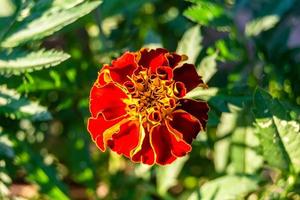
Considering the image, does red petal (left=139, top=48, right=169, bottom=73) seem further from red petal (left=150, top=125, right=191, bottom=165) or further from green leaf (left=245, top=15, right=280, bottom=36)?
green leaf (left=245, top=15, right=280, bottom=36)

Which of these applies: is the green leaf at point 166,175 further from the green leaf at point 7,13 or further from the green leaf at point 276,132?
the green leaf at point 7,13

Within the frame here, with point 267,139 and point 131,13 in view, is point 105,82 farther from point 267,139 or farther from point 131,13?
point 131,13

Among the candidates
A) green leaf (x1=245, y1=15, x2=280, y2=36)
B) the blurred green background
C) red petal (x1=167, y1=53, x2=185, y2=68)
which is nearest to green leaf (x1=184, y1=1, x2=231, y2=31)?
the blurred green background

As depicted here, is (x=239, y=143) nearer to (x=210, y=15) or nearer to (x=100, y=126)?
(x=210, y=15)

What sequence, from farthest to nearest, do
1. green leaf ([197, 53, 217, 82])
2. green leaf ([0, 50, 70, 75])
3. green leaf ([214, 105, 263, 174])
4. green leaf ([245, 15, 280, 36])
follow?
green leaf ([245, 15, 280, 36]) < green leaf ([214, 105, 263, 174]) < green leaf ([197, 53, 217, 82]) < green leaf ([0, 50, 70, 75])

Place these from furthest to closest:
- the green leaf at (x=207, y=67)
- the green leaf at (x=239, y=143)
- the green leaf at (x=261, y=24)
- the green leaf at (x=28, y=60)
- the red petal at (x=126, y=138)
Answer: the green leaf at (x=261, y=24), the green leaf at (x=239, y=143), the green leaf at (x=207, y=67), the green leaf at (x=28, y=60), the red petal at (x=126, y=138)

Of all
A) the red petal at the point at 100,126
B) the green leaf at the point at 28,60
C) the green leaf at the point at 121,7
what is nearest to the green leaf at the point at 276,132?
the red petal at the point at 100,126

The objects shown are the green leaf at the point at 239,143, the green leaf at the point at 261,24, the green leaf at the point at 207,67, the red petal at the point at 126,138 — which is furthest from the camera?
the green leaf at the point at 261,24
